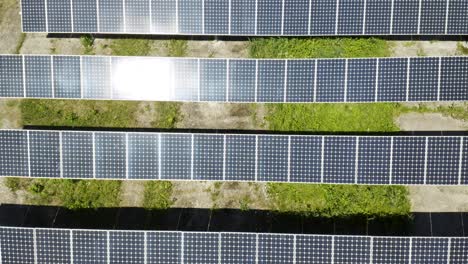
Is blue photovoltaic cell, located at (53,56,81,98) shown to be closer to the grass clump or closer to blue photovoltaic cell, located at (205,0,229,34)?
the grass clump

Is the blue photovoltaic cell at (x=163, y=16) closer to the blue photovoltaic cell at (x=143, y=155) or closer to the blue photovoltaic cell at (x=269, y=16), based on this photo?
the blue photovoltaic cell at (x=269, y=16)

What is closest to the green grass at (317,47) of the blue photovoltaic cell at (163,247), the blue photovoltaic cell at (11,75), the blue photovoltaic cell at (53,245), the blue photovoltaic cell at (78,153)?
the blue photovoltaic cell at (78,153)

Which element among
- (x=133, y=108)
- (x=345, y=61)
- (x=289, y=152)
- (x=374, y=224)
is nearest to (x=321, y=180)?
(x=289, y=152)

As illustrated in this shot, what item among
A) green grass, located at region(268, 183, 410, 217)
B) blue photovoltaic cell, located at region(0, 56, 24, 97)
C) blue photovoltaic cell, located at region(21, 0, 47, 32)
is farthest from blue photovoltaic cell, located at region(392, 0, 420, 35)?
blue photovoltaic cell, located at region(0, 56, 24, 97)

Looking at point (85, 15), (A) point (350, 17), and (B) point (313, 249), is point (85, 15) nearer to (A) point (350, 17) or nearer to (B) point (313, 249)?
(A) point (350, 17)

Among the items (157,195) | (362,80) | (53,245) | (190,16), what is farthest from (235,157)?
(53,245)

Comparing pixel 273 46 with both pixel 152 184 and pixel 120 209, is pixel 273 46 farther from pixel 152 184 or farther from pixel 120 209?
pixel 120 209

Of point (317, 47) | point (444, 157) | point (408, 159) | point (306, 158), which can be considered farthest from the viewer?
point (317, 47)
